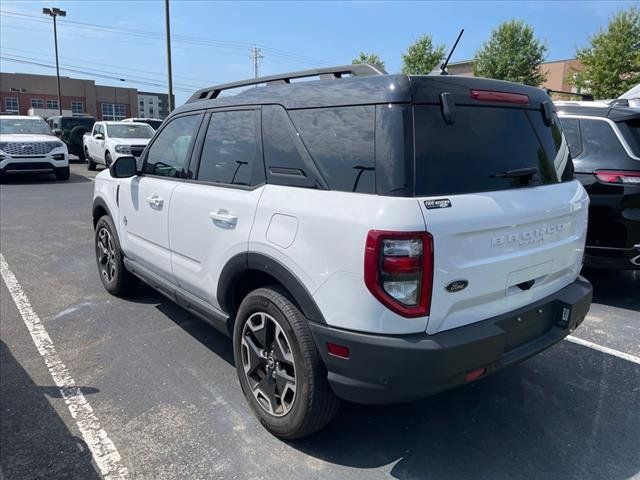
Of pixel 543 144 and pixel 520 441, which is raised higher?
pixel 543 144

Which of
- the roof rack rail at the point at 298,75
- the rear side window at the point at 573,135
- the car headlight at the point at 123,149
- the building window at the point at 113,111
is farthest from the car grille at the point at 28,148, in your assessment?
the building window at the point at 113,111

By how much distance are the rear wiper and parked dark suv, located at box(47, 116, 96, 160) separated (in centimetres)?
2290

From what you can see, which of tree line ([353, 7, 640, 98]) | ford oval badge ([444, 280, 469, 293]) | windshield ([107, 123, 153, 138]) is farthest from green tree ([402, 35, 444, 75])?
ford oval badge ([444, 280, 469, 293])

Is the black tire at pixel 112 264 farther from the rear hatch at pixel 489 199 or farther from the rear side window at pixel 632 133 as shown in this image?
Result: the rear side window at pixel 632 133

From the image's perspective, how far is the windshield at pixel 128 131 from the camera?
17.3 metres

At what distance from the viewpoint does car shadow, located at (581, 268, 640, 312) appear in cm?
509

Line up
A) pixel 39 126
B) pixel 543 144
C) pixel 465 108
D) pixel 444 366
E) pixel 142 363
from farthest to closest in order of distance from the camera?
pixel 39 126
pixel 142 363
pixel 543 144
pixel 465 108
pixel 444 366

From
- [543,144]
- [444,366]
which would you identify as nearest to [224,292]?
[444,366]

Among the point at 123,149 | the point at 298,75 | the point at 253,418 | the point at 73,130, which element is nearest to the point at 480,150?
the point at 298,75

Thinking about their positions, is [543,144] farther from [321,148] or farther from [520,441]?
[520,441]

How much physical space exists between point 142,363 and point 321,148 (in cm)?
226

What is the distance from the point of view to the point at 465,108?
2.48 m

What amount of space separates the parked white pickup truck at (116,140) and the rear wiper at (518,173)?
15.2 m

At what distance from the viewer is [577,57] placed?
97.2 ft
